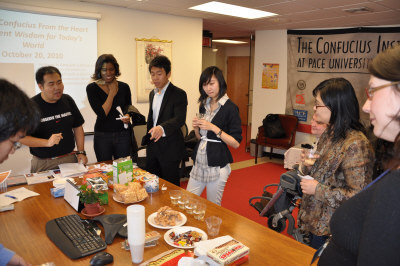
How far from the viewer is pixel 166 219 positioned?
1.61m

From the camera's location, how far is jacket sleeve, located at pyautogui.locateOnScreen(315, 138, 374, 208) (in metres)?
1.57

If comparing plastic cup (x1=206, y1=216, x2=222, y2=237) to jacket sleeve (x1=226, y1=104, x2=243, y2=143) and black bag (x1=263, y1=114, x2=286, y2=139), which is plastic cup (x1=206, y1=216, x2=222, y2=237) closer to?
jacket sleeve (x1=226, y1=104, x2=243, y2=143)

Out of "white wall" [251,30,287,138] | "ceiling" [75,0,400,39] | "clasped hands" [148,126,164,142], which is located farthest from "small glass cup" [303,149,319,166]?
"white wall" [251,30,287,138]

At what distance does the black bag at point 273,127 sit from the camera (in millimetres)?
6082

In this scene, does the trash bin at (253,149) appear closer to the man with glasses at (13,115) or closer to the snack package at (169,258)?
the snack package at (169,258)

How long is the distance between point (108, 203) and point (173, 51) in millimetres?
3665

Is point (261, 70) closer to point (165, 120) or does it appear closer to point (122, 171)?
point (165, 120)

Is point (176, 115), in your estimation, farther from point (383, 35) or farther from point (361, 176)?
point (383, 35)

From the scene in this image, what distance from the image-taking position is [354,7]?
3971 millimetres

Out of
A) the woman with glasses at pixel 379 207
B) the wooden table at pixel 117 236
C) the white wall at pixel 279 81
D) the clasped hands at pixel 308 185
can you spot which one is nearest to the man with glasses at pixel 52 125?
the wooden table at pixel 117 236

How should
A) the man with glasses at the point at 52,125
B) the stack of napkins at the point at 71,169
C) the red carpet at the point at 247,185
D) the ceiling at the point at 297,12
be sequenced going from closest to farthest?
the stack of napkins at the point at 71,169 → the man with glasses at the point at 52,125 → the ceiling at the point at 297,12 → the red carpet at the point at 247,185

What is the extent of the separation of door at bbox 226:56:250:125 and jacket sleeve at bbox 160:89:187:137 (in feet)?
25.9

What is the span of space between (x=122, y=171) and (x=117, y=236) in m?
0.65

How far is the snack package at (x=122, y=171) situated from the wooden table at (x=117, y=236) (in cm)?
21
